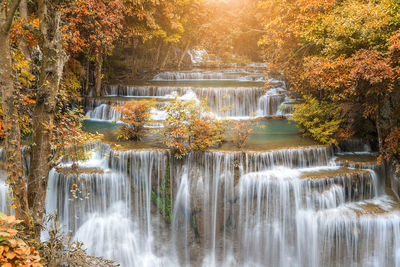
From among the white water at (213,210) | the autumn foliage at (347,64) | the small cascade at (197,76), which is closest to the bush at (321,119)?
the autumn foliage at (347,64)

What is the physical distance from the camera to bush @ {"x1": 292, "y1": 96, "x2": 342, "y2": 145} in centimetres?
975

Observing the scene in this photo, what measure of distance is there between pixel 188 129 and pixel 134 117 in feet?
7.48

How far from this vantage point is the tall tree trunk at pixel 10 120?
154 inches

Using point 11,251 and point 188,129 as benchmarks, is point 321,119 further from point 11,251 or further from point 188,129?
point 11,251

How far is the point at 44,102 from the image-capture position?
4824 millimetres

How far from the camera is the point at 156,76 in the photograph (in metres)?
23.1

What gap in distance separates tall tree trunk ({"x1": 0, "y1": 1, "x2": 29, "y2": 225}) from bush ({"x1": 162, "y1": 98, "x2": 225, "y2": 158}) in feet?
15.0

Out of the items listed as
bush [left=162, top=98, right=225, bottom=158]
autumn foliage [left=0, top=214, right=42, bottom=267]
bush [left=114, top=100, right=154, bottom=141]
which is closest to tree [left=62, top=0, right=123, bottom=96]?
bush [left=114, top=100, right=154, bottom=141]

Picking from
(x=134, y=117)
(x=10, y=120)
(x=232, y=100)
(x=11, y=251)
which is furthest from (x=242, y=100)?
(x=11, y=251)

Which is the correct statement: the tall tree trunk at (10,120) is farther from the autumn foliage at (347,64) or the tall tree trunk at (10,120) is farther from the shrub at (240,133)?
the autumn foliage at (347,64)

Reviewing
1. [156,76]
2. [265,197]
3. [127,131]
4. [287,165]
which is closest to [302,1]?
[287,165]

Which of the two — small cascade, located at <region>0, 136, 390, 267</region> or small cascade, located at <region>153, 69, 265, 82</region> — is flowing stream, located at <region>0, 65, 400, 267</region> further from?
small cascade, located at <region>153, 69, 265, 82</region>

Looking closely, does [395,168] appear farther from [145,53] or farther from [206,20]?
[145,53]

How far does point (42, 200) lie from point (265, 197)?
5.94 metres
